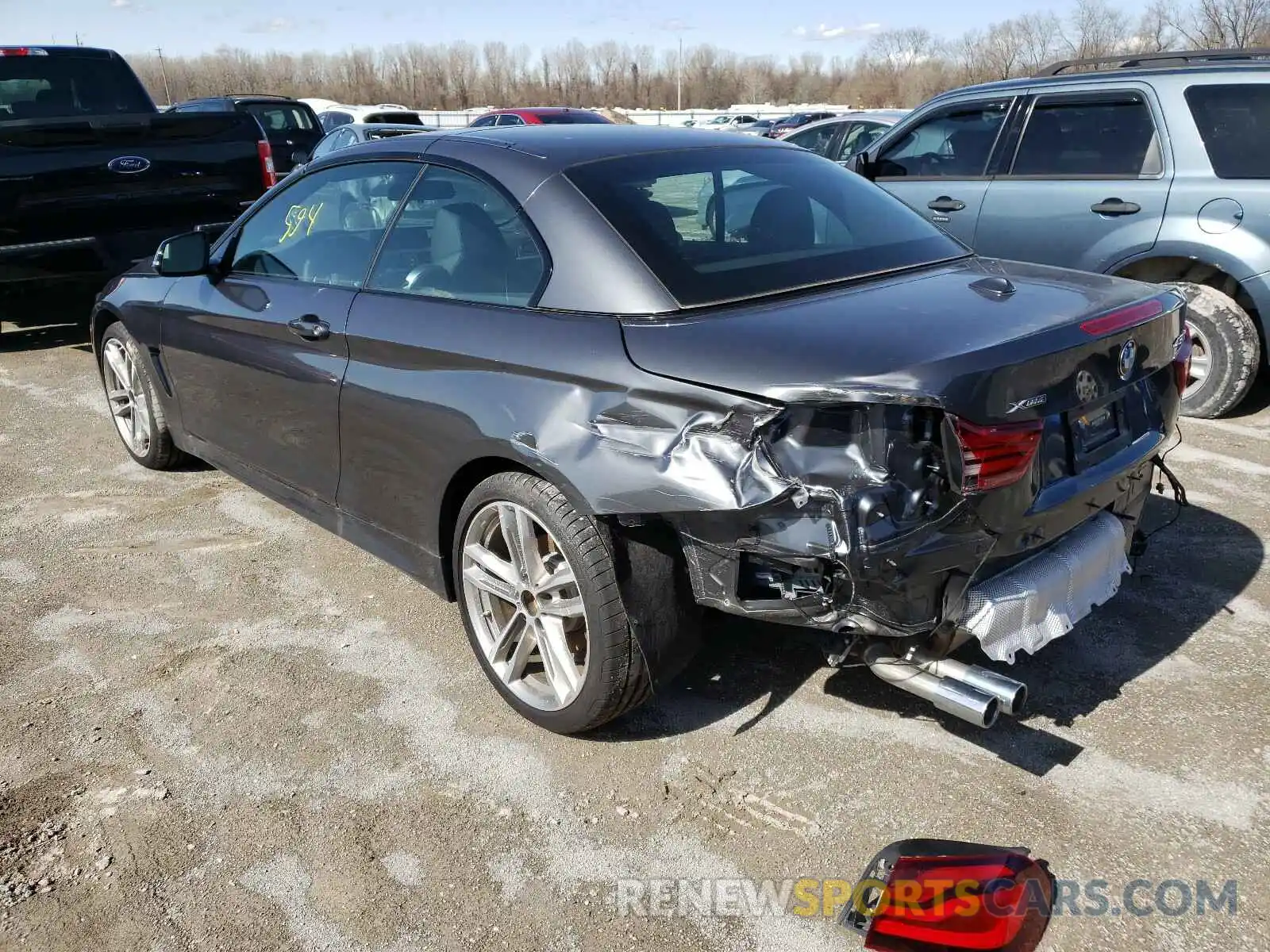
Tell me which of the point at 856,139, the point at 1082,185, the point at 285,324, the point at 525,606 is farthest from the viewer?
the point at 856,139

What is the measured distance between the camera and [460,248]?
10.7 ft

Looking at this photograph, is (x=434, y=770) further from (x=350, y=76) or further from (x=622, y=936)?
(x=350, y=76)

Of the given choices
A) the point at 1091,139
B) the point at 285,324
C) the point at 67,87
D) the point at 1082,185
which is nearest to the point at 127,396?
the point at 285,324

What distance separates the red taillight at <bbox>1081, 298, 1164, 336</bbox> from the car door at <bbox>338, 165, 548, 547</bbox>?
1476 millimetres

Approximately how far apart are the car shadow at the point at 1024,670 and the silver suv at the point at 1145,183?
2185 mm

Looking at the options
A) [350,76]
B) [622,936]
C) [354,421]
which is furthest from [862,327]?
[350,76]

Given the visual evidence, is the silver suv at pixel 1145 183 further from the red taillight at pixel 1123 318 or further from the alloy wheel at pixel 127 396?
the alloy wheel at pixel 127 396

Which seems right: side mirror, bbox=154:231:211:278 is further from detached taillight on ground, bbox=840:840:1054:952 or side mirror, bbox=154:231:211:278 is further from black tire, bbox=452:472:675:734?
detached taillight on ground, bbox=840:840:1054:952

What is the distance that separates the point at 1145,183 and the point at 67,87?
8335 mm

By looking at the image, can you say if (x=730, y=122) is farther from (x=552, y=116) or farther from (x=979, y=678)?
(x=979, y=678)

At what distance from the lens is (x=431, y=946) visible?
2.30m

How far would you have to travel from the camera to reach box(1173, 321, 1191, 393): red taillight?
312cm

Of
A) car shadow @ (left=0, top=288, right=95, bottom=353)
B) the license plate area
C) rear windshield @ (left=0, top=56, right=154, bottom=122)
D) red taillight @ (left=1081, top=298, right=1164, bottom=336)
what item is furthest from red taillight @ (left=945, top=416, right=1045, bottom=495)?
rear windshield @ (left=0, top=56, right=154, bottom=122)

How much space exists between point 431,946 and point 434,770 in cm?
66
